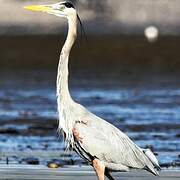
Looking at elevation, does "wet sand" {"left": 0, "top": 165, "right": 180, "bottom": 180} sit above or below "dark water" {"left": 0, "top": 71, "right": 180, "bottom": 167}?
above

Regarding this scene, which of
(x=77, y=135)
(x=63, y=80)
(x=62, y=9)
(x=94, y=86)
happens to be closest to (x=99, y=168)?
(x=77, y=135)

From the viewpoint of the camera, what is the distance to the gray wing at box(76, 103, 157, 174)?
43.9ft

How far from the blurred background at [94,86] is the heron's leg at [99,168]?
2.43 meters

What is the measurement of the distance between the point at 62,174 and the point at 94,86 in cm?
1435

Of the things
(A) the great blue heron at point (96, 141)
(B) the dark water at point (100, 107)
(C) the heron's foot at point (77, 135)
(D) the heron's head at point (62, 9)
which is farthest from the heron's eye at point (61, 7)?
(B) the dark water at point (100, 107)

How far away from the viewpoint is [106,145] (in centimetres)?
1341

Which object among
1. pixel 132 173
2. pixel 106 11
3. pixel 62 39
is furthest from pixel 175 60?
pixel 106 11

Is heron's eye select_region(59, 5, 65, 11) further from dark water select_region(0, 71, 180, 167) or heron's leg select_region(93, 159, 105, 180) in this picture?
dark water select_region(0, 71, 180, 167)

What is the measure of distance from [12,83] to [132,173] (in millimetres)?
15322

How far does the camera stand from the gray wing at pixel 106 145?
13.4 meters

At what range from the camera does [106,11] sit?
72688 millimetres

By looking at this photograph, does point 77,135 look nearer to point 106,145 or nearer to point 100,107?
point 106,145

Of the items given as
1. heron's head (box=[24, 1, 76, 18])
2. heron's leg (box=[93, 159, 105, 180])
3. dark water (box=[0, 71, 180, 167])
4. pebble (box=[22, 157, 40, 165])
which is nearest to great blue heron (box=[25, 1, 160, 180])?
heron's leg (box=[93, 159, 105, 180])

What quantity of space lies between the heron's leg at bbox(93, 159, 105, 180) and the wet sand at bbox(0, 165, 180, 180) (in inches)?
39.8
